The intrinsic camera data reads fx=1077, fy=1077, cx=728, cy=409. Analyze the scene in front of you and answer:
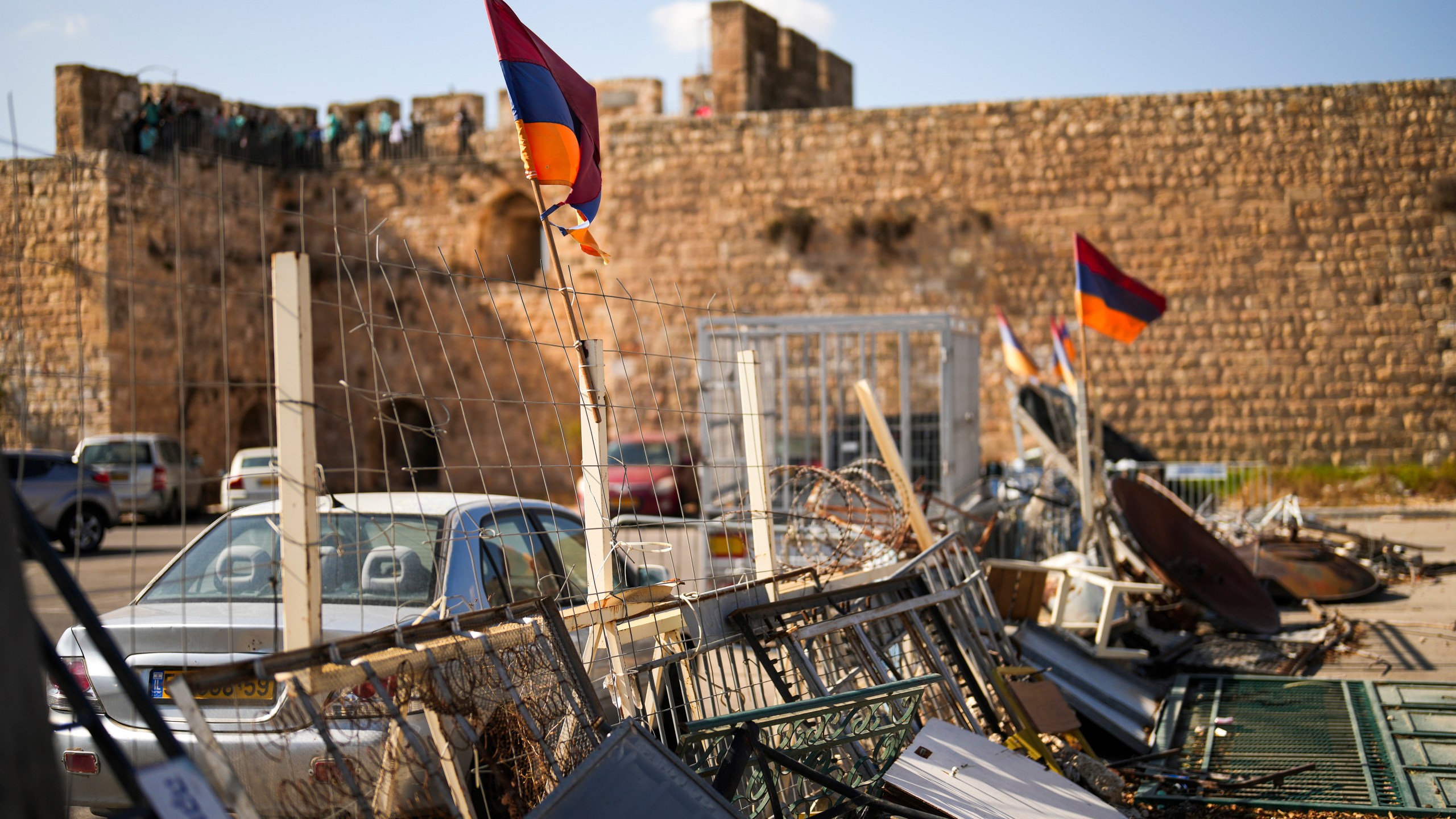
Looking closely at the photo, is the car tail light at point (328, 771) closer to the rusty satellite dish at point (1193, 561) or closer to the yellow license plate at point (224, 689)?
the yellow license plate at point (224, 689)

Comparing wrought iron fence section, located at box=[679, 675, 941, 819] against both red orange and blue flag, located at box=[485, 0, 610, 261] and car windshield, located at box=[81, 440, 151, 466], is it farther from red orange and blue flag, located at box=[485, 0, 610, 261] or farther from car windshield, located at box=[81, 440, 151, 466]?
car windshield, located at box=[81, 440, 151, 466]

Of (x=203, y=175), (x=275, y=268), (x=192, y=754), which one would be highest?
(x=203, y=175)

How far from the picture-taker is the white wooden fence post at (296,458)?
239 centimetres

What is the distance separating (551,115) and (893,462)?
2.39 meters

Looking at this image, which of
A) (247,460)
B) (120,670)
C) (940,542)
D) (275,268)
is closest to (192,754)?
(120,670)

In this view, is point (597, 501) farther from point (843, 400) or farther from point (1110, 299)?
point (1110, 299)

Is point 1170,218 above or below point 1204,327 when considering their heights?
above

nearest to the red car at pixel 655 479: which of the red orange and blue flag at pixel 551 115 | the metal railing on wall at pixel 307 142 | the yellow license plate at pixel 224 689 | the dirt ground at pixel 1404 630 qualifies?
the metal railing on wall at pixel 307 142

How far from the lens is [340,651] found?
244 centimetres

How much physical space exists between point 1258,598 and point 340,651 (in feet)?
21.1

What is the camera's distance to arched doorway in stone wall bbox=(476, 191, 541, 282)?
19.4 m

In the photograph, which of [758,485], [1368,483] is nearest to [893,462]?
[758,485]

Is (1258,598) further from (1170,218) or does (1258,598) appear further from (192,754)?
(1170,218)

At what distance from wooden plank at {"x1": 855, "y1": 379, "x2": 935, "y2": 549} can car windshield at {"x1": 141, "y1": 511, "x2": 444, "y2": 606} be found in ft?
6.70
